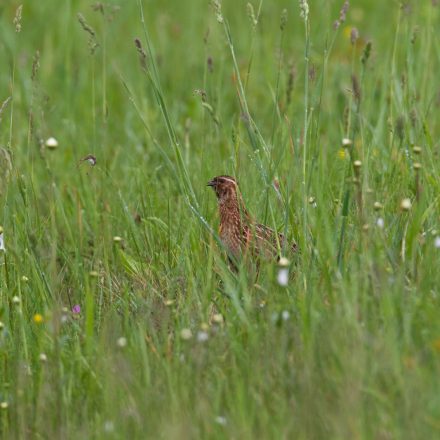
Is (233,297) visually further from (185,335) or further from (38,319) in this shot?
(38,319)

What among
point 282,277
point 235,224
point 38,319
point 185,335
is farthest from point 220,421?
point 235,224

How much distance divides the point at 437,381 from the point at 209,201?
98.4 inches

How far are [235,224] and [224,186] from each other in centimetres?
19

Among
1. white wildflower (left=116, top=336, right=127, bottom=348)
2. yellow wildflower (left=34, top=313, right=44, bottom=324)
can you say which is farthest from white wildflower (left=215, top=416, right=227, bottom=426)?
yellow wildflower (left=34, top=313, right=44, bottom=324)

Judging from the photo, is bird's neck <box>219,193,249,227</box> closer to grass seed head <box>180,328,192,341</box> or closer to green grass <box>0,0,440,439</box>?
green grass <box>0,0,440,439</box>

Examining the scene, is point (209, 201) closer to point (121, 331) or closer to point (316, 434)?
point (121, 331)

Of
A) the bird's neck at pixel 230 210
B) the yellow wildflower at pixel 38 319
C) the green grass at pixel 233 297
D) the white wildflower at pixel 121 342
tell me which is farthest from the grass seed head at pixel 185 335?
the bird's neck at pixel 230 210

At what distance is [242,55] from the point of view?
9.93 metres

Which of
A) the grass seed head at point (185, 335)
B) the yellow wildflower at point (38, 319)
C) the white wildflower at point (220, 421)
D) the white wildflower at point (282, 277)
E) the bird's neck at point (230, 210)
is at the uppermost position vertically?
the white wildflower at point (282, 277)

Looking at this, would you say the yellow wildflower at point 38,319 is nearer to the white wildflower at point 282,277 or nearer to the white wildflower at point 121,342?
the white wildflower at point 121,342

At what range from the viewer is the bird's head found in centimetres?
594

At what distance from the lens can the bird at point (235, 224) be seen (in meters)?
5.52

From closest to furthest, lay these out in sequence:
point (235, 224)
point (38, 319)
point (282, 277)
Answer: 1. point (282, 277)
2. point (38, 319)
3. point (235, 224)

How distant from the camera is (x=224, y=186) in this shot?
5.98 metres
